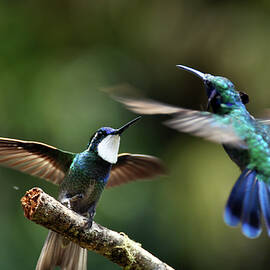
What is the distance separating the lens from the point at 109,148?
2.66 meters

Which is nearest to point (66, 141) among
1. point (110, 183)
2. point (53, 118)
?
point (53, 118)

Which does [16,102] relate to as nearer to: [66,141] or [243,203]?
[66,141]

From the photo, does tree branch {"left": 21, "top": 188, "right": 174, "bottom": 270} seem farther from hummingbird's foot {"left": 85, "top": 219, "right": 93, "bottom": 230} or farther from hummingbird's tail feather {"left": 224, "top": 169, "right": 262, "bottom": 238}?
hummingbird's tail feather {"left": 224, "top": 169, "right": 262, "bottom": 238}

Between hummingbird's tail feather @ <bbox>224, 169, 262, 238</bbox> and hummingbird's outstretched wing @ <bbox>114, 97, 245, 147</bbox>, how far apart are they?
0.23 metres

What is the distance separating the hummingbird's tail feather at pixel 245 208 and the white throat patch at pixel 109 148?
711 mm

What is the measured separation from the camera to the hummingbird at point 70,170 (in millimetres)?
2656

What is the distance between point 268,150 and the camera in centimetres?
229

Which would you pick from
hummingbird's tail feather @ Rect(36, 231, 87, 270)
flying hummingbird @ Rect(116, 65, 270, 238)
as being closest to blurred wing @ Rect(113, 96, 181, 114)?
flying hummingbird @ Rect(116, 65, 270, 238)

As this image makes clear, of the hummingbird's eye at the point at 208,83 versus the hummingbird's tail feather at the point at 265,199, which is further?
the hummingbird's eye at the point at 208,83

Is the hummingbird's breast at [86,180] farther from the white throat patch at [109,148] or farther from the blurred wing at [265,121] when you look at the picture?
the blurred wing at [265,121]

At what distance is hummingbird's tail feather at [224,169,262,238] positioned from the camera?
2.15 m

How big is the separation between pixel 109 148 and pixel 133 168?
0.45 meters

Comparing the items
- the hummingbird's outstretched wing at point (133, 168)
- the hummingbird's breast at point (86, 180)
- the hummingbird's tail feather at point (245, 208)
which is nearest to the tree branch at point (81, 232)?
the hummingbird's tail feather at point (245, 208)

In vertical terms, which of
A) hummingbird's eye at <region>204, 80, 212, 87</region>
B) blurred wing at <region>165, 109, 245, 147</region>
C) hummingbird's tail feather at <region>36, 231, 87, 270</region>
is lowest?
hummingbird's tail feather at <region>36, 231, 87, 270</region>
